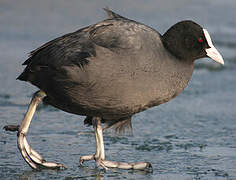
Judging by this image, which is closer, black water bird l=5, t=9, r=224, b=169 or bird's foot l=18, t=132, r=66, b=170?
black water bird l=5, t=9, r=224, b=169

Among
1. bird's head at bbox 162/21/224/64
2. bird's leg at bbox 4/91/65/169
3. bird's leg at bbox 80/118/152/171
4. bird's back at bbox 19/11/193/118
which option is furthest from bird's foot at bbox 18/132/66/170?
bird's head at bbox 162/21/224/64

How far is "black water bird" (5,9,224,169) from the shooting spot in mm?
4402

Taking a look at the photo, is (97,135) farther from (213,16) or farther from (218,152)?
(213,16)

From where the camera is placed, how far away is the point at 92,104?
4.50 metres

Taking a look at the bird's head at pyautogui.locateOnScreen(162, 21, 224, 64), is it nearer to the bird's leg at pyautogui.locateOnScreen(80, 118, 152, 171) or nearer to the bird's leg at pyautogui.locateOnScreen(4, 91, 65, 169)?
the bird's leg at pyautogui.locateOnScreen(80, 118, 152, 171)

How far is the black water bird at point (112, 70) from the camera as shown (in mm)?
4402

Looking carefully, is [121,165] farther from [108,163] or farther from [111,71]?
[111,71]

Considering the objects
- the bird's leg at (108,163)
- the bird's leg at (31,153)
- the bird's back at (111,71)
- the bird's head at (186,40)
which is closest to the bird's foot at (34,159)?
the bird's leg at (31,153)

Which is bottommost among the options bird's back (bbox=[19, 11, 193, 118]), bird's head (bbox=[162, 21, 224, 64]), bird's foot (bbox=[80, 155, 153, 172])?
bird's foot (bbox=[80, 155, 153, 172])

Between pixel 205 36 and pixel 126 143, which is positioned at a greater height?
pixel 205 36

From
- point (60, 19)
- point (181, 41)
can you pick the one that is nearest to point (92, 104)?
point (181, 41)

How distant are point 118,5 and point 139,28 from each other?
19.6ft

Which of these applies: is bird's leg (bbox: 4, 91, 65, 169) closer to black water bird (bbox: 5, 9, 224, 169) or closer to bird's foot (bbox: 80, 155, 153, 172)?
black water bird (bbox: 5, 9, 224, 169)

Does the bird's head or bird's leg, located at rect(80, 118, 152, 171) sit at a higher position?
the bird's head
